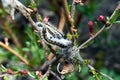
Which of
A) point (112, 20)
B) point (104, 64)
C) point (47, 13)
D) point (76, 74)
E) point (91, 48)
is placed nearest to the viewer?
point (112, 20)

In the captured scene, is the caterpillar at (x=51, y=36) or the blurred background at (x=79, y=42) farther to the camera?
the blurred background at (x=79, y=42)

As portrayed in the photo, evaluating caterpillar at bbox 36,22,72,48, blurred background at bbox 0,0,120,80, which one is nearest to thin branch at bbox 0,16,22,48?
blurred background at bbox 0,0,120,80

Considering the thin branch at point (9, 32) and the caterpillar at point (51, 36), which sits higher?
the thin branch at point (9, 32)

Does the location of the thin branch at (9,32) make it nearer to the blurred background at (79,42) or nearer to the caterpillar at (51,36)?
the blurred background at (79,42)

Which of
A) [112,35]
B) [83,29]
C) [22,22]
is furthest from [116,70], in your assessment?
[22,22]

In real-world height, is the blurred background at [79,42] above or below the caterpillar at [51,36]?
above

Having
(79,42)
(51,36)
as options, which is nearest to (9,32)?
(79,42)

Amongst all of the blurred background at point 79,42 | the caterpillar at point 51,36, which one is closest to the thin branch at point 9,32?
the blurred background at point 79,42

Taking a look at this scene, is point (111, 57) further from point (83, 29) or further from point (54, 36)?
point (54, 36)

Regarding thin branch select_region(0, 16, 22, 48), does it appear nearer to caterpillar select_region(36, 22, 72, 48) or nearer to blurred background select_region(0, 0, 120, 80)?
blurred background select_region(0, 0, 120, 80)
